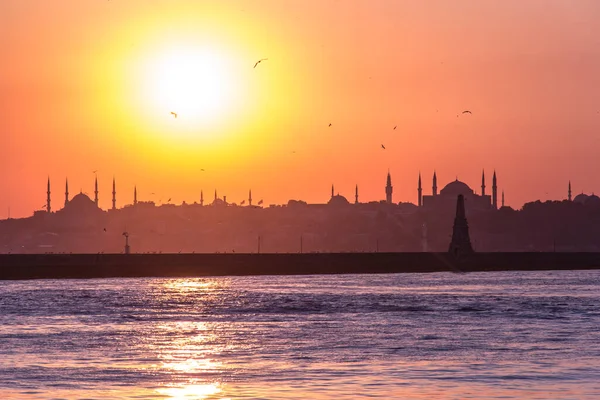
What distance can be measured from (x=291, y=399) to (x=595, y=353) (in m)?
13.4

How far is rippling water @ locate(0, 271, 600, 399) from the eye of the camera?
3173 cm

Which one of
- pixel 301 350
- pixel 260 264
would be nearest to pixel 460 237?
pixel 260 264

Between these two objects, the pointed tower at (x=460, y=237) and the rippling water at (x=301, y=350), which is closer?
the rippling water at (x=301, y=350)

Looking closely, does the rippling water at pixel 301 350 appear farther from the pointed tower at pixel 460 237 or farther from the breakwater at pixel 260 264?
the pointed tower at pixel 460 237

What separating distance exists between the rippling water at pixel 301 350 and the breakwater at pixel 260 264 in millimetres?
66127

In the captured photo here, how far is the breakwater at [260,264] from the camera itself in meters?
139

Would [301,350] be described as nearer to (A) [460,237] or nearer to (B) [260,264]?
(B) [260,264]

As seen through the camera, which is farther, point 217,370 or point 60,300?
point 60,300

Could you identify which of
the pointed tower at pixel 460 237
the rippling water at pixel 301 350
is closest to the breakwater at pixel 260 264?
the pointed tower at pixel 460 237

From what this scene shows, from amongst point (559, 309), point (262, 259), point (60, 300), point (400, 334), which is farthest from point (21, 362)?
point (262, 259)

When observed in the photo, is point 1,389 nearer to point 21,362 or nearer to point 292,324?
point 21,362

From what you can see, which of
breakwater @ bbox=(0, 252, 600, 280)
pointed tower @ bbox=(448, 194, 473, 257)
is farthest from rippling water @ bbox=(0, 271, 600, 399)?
pointed tower @ bbox=(448, 194, 473, 257)

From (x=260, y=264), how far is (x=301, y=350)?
120389 millimetres

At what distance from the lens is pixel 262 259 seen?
163 meters
